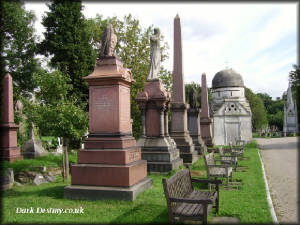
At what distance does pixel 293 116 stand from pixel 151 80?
52.3 metres

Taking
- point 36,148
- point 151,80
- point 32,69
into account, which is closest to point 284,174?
point 151,80

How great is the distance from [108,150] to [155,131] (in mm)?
4842

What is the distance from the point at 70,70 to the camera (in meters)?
22.8

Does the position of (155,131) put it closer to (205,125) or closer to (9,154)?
(9,154)

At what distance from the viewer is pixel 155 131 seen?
11.5 metres

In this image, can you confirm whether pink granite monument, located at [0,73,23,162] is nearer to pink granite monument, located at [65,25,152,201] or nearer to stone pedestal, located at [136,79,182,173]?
stone pedestal, located at [136,79,182,173]

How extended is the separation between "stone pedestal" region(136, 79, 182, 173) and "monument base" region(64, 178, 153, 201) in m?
3.96

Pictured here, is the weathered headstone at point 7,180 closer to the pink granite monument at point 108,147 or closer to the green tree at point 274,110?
the pink granite monument at point 108,147

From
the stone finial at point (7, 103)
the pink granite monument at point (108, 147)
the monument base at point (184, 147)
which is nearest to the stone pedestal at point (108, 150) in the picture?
the pink granite monument at point (108, 147)

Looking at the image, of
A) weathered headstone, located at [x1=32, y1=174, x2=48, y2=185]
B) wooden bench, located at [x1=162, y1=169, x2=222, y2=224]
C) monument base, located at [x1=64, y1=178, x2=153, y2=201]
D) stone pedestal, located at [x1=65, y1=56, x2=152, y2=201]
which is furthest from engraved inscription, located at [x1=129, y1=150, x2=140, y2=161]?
weathered headstone, located at [x1=32, y1=174, x2=48, y2=185]

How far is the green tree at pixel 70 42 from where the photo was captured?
74.2 feet

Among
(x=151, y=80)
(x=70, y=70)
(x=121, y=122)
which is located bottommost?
(x=121, y=122)

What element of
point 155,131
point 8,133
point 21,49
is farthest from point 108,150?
point 21,49

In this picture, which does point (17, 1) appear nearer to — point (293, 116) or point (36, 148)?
point (36, 148)
